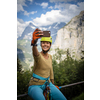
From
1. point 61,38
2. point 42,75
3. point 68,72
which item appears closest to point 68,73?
point 68,72

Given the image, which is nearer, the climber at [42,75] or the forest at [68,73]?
the climber at [42,75]

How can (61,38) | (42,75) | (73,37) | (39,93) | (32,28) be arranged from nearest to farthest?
(39,93)
(42,75)
(32,28)
(61,38)
(73,37)

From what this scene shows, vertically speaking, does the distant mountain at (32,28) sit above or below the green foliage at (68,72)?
above

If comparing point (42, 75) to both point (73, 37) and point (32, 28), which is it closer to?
point (32, 28)

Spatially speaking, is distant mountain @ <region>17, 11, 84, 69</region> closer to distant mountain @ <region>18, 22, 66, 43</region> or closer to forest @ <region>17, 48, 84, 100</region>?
distant mountain @ <region>18, 22, 66, 43</region>

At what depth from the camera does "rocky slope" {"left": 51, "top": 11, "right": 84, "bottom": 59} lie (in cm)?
170

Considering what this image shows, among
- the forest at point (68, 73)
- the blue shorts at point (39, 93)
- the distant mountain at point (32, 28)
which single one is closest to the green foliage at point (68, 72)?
the forest at point (68, 73)

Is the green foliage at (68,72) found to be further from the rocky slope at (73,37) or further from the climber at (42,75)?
the climber at (42,75)

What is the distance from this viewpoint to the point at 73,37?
1.84 meters

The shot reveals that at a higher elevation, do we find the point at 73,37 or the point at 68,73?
the point at 73,37

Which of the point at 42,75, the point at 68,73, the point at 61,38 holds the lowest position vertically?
the point at 68,73

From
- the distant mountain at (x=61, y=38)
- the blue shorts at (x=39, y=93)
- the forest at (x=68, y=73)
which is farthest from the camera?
the forest at (x=68, y=73)

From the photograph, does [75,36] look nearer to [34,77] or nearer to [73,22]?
[73,22]

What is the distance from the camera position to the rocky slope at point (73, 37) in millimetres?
1697
